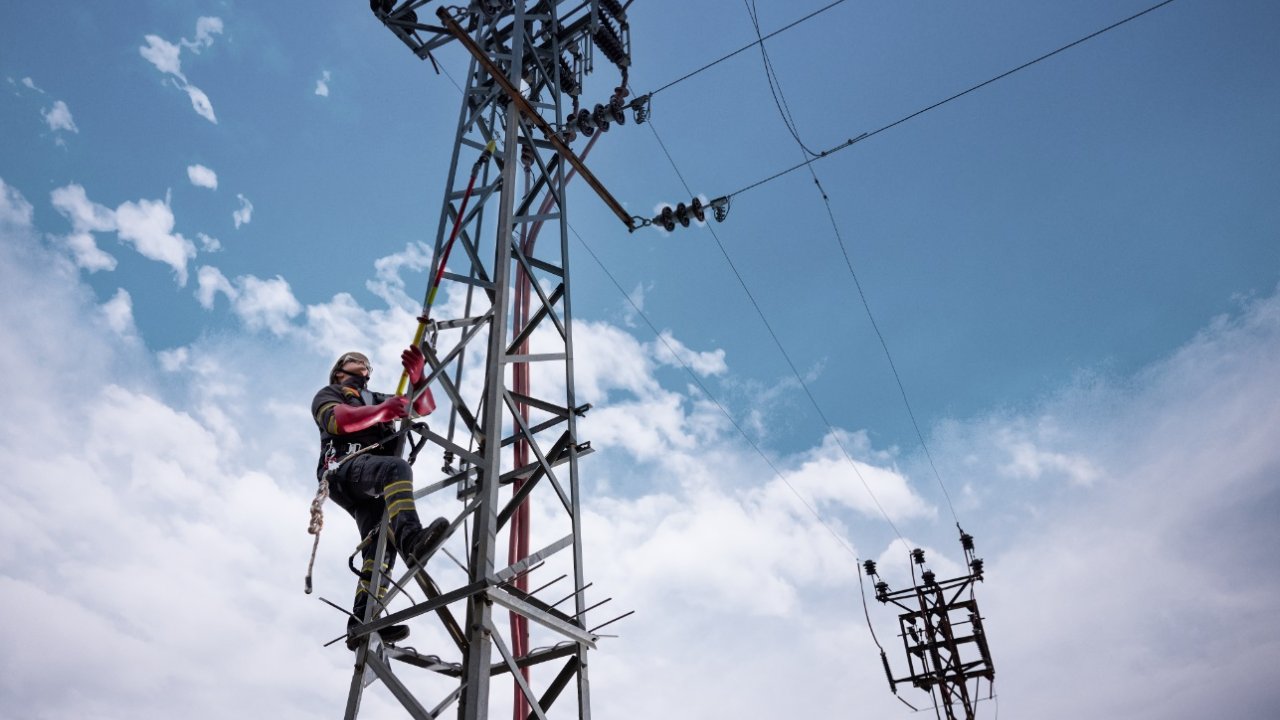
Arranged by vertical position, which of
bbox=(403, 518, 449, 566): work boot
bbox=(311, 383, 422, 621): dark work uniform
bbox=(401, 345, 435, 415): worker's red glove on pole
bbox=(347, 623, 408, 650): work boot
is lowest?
bbox=(347, 623, 408, 650): work boot

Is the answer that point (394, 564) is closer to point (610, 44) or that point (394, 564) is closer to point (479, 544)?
point (479, 544)

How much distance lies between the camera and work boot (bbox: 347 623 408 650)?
4.97m

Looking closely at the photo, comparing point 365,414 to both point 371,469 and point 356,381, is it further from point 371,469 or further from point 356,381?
point 356,381

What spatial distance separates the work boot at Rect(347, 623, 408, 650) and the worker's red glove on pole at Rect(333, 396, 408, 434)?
138cm

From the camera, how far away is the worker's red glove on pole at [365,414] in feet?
18.5

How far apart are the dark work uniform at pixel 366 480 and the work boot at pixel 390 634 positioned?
26 centimetres

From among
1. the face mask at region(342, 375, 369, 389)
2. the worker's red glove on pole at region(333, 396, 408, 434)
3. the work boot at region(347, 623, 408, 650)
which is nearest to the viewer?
Result: the work boot at region(347, 623, 408, 650)

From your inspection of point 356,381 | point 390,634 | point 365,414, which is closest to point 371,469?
point 365,414

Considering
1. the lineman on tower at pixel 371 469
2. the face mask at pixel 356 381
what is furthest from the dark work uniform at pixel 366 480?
the face mask at pixel 356 381

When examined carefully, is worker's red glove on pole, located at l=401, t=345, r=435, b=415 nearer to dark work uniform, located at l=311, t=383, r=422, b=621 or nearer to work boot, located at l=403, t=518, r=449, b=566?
dark work uniform, located at l=311, t=383, r=422, b=621

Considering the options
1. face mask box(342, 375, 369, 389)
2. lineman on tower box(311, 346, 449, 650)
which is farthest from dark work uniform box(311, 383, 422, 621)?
face mask box(342, 375, 369, 389)

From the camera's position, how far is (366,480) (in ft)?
18.4

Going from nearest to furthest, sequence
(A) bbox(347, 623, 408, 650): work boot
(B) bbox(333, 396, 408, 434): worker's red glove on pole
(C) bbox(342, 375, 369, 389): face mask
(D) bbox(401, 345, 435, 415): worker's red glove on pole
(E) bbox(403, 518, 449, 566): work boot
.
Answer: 1. (A) bbox(347, 623, 408, 650): work boot
2. (E) bbox(403, 518, 449, 566): work boot
3. (B) bbox(333, 396, 408, 434): worker's red glove on pole
4. (D) bbox(401, 345, 435, 415): worker's red glove on pole
5. (C) bbox(342, 375, 369, 389): face mask

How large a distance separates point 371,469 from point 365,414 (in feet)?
1.30
